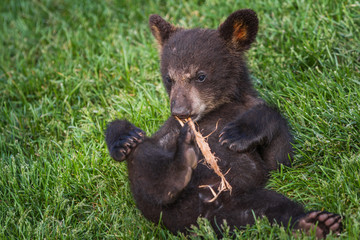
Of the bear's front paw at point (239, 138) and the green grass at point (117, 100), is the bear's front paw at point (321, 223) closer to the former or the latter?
the green grass at point (117, 100)

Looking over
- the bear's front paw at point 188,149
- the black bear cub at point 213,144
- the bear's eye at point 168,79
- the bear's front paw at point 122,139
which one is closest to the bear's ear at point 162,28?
the black bear cub at point 213,144

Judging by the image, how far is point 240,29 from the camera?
5.39 metres

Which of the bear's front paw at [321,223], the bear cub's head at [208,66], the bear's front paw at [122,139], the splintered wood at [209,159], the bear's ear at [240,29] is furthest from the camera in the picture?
the bear's ear at [240,29]

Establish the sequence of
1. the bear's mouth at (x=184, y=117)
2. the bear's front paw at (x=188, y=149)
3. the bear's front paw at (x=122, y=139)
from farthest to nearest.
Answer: the bear's mouth at (x=184, y=117)
the bear's front paw at (x=122, y=139)
the bear's front paw at (x=188, y=149)

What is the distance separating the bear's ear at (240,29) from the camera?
528 centimetres

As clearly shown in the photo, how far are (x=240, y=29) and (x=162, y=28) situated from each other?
0.97 meters

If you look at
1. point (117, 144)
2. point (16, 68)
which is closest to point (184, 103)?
point (117, 144)

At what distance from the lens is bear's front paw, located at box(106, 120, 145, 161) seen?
181 inches

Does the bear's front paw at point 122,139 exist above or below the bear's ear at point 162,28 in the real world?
→ below

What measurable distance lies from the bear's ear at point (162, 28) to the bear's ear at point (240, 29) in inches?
28.4

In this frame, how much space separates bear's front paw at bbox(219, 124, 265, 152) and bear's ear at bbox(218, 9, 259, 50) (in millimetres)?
1152

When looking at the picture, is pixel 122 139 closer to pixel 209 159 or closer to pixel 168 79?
pixel 209 159

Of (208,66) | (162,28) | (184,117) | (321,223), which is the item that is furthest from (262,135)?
(162,28)

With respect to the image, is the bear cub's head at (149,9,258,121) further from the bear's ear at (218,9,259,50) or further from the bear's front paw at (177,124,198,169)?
the bear's front paw at (177,124,198,169)
